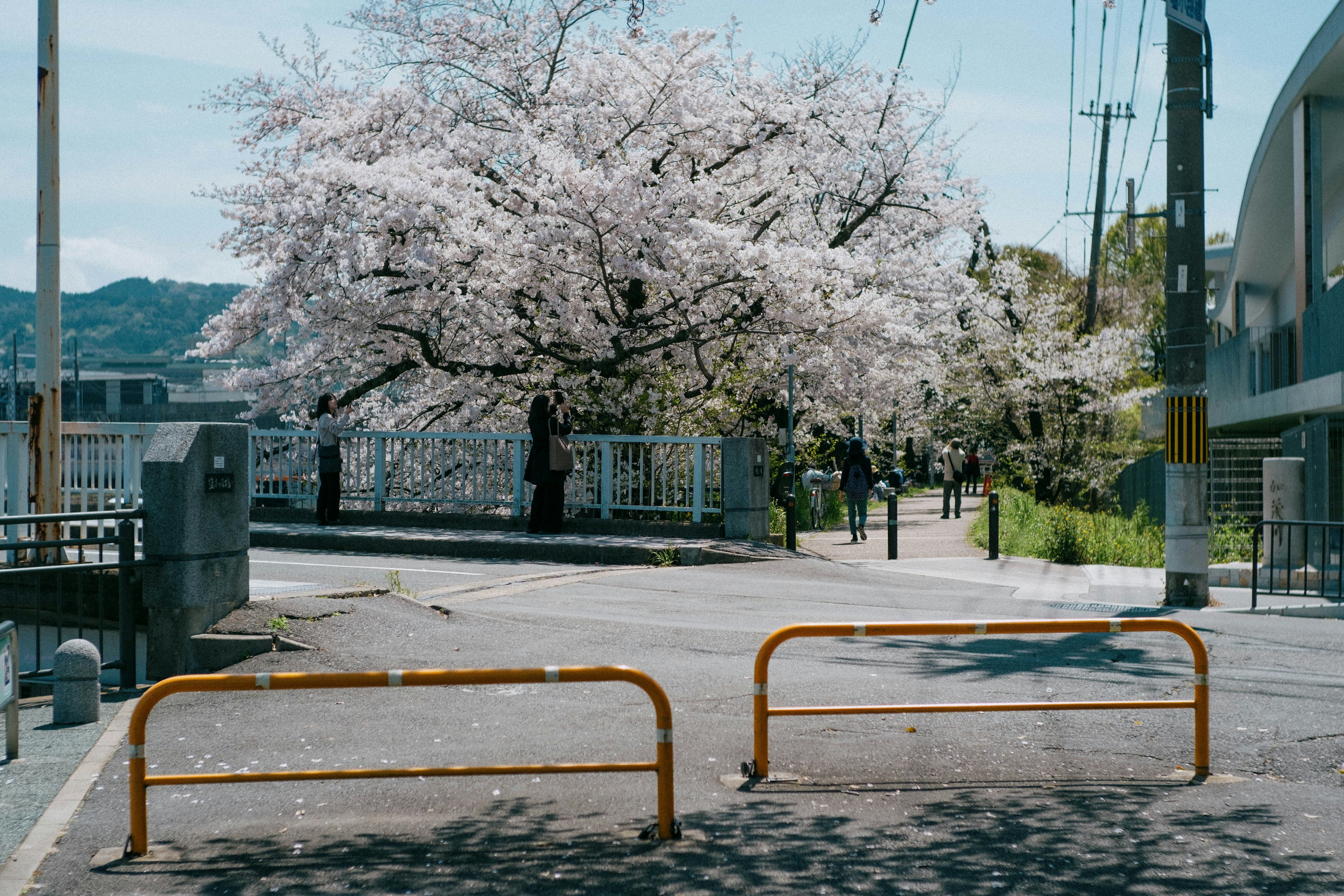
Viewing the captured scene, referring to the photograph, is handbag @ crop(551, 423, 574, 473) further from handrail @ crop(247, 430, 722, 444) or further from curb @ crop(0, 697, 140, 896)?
curb @ crop(0, 697, 140, 896)

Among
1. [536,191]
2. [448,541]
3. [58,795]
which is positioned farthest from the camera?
[536,191]

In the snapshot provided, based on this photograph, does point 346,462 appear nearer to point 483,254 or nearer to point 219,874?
point 483,254

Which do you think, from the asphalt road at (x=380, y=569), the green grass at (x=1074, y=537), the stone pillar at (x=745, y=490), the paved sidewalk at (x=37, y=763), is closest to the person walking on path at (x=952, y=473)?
the green grass at (x=1074, y=537)

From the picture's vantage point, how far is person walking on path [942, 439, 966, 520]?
28.5 meters

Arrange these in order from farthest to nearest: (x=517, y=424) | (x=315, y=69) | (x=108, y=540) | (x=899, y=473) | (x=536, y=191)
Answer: (x=899, y=473)
(x=315, y=69)
(x=517, y=424)
(x=536, y=191)
(x=108, y=540)

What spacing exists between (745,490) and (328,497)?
6.27m

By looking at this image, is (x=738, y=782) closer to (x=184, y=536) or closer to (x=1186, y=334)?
(x=184, y=536)

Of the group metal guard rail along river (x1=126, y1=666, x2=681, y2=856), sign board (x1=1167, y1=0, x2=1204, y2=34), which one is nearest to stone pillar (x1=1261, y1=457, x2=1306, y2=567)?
sign board (x1=1167, y1=0, x2=1204, y2=34)

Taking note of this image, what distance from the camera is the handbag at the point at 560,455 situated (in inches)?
633

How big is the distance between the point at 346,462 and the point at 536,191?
5.39 meters

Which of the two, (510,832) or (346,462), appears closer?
(510,832)

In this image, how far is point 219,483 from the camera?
29.0ft

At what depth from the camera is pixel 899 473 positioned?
156ft

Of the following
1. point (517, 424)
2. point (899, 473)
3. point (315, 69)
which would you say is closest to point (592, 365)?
point (517, 424)
